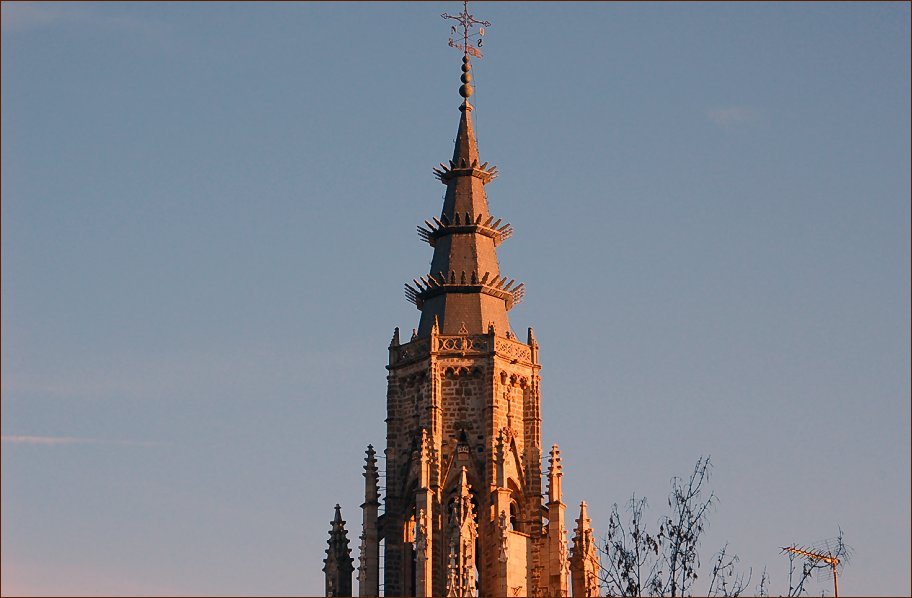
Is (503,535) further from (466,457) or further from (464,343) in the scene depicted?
(464,343)

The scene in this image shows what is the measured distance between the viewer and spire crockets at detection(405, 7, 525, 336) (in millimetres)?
103125

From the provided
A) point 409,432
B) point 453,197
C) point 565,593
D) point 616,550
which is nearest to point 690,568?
point 616,550

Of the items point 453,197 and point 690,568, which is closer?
point 690,568

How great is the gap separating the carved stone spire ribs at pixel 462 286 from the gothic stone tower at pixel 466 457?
0.21 ft

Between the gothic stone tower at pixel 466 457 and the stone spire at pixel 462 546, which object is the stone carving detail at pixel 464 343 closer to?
the gothic stone tower at pixel 466 457

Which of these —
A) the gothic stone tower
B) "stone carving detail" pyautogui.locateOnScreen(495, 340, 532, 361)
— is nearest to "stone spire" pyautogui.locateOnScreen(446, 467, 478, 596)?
the gothic stone tower

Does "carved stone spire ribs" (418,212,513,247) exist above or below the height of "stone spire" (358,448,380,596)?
above

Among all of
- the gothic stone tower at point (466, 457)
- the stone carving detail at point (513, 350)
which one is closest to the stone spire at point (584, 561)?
the gothic stone tower at point (466, 457)

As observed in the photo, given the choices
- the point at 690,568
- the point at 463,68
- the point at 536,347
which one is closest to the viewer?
the point at 690,568

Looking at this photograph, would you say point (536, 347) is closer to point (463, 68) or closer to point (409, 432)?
point (409, 432)

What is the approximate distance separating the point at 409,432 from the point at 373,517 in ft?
14.3

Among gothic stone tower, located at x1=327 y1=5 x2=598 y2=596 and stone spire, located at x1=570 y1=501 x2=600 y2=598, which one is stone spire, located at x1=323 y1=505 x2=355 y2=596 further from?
stone spire, located at x1=570 y1=501 x2=600 y2=598

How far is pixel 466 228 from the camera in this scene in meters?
105

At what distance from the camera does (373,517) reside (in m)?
99.6
